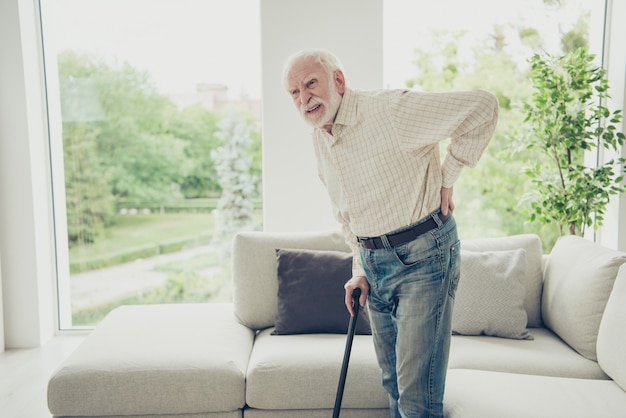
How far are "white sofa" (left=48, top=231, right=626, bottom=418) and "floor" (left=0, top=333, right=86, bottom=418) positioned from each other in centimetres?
57

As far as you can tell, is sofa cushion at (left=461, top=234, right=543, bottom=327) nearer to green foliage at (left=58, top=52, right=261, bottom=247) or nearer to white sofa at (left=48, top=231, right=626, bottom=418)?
white sofa at (left=48, top=231, right=626, bottom=418)

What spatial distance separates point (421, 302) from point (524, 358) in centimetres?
89

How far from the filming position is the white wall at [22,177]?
3.42 m

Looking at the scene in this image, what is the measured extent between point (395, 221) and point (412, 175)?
15 cm

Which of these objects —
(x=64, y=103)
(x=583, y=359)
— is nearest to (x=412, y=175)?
(x=583, y=359)

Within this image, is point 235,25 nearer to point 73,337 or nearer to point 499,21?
point 499,21

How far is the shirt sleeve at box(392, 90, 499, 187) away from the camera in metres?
1.56

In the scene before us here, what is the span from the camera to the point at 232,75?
3766 millimetres

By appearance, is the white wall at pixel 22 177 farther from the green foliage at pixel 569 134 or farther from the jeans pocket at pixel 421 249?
the green foliage at pixel 569 134

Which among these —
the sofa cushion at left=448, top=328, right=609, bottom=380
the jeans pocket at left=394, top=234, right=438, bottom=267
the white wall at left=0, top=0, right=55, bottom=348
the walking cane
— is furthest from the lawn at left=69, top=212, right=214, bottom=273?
the jeans pocket at left=394, top=234, right=438, bottom=267

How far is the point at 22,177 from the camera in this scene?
3.49 metres

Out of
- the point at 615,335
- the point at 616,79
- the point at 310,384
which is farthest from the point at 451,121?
the point at 616,79

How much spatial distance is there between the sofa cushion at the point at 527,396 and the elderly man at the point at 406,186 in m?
0.16

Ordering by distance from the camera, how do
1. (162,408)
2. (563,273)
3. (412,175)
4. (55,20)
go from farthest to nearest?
(55,20), (563,273), (162,408), (412,175)
